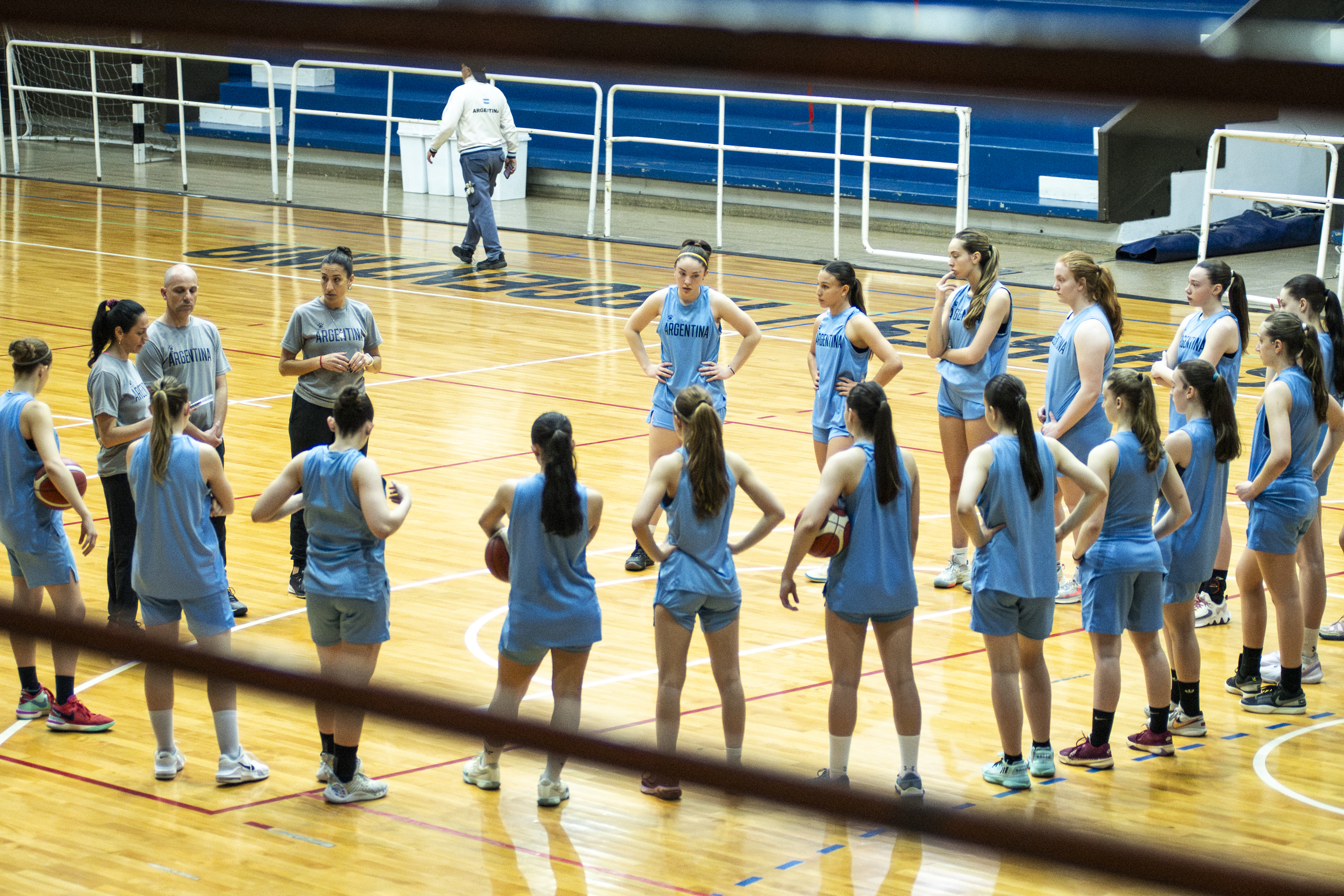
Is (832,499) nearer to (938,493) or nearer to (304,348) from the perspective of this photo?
(304,348)

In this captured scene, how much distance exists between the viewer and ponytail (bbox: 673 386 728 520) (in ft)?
18.6

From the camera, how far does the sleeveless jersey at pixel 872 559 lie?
223 inches

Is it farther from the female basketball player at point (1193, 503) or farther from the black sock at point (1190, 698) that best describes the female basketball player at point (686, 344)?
the black sock at point (1190, 698)

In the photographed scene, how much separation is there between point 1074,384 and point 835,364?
3.85 feet

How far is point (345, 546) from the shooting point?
226 inches

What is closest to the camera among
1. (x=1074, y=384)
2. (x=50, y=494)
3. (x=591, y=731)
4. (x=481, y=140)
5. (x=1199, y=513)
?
(x=591, y=731)

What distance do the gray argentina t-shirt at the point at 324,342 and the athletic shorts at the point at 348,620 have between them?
230 cm

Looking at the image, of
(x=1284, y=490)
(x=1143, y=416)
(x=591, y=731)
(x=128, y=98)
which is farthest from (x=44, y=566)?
(x=128, y=98)

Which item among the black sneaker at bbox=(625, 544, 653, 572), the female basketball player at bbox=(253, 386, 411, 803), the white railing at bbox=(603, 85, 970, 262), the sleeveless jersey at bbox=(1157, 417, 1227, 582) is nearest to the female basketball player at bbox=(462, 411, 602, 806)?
the female basketball player at bbox=(253, 386, 411, 803)

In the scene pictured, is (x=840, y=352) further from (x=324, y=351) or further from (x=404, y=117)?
(x=404, y=117)

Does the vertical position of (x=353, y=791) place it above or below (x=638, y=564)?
below

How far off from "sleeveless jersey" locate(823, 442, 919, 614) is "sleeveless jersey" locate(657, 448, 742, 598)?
0.37 meters

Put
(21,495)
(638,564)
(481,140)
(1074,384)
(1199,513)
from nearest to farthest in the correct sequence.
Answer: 1. (21,495)
2. (1199,513)
3. (1074,384)
4. (638,564)
5. (481,140)

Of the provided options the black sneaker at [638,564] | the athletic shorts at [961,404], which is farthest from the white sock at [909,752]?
the black sneaker at [638,564]
